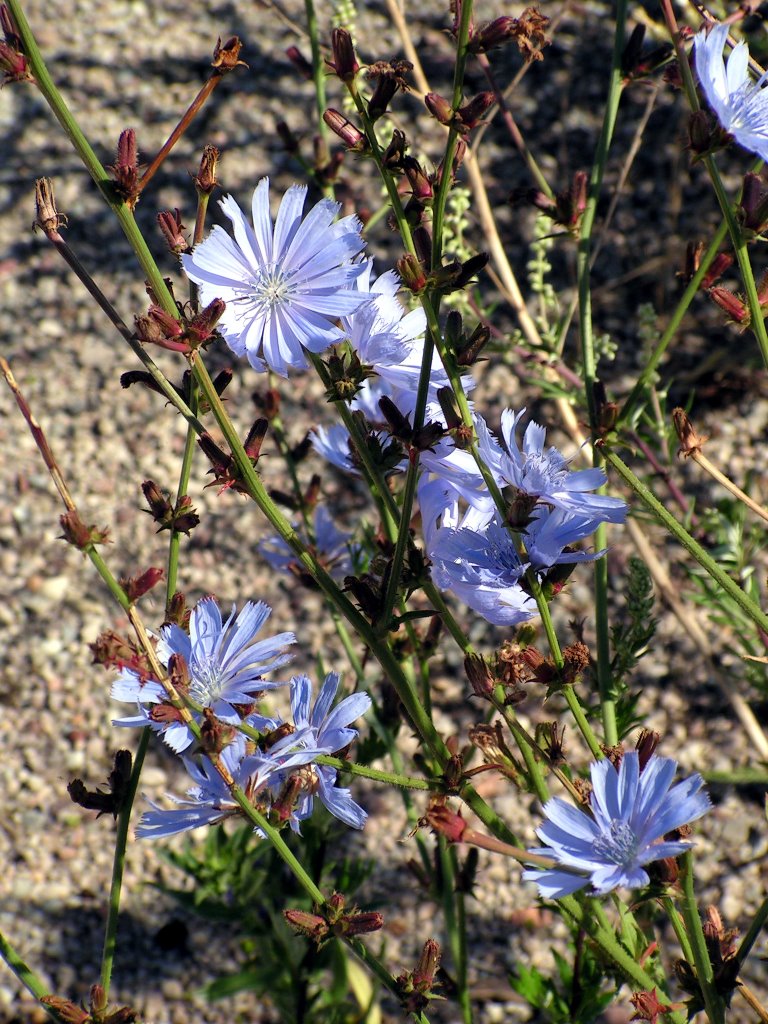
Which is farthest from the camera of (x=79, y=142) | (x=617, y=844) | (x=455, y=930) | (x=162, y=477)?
(x=162, y=477)

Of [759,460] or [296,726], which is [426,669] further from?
[759,460]

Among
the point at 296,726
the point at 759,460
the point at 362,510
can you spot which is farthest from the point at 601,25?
the point at 296,726

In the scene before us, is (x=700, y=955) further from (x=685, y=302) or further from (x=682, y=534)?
(x=685, y=302)

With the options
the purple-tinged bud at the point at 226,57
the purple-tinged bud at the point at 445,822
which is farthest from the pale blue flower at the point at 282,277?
the purple-tinged bud at the point at 445,822

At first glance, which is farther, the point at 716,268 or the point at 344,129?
the point at 716,268

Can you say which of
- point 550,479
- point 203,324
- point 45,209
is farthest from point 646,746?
point 45,209

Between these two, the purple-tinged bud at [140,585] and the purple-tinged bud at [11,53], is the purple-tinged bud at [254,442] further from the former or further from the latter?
the purple-tinged bud at [11,53]
